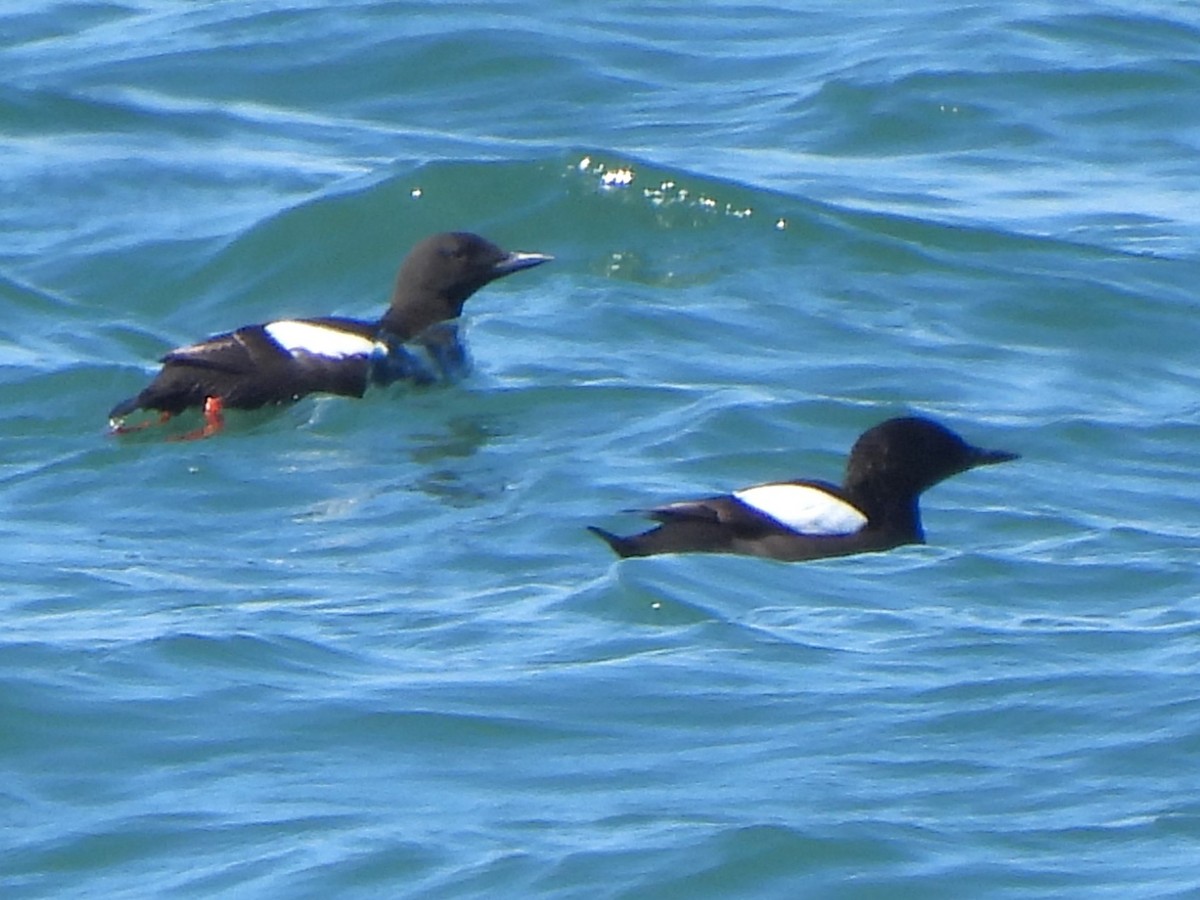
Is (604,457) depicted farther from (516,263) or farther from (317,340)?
(516,263)

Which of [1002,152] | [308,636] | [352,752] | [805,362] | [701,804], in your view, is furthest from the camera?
[1002,152]

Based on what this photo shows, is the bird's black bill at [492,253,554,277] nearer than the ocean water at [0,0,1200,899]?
No

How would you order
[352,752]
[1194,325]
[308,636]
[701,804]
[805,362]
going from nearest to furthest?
[701,804]
[352,752]
[308,636]
[805,362]
[1194,325]

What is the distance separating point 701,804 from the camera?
660 cm

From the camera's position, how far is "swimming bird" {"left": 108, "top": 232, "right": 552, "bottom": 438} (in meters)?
10.7

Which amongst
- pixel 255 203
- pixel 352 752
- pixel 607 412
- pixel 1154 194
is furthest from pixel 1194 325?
pixel 352 752

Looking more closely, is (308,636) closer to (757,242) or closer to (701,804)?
(701,804)

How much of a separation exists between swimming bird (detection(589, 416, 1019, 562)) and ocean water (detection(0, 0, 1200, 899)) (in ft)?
0.38

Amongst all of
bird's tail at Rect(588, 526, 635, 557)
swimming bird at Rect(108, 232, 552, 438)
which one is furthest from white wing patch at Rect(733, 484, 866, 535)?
swimming bird at Rect(108, 232, 552, 438)

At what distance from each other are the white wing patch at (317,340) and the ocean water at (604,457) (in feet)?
0.70

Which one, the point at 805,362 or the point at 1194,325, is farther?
the point at 1194,325

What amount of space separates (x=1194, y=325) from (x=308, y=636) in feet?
18.6

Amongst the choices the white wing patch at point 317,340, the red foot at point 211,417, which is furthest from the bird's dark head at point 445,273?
the red foot at point 211,417

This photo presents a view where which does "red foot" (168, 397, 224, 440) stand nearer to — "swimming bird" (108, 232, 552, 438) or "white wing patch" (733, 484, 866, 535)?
"swimming bird" (108, 232, 552, 438)
